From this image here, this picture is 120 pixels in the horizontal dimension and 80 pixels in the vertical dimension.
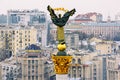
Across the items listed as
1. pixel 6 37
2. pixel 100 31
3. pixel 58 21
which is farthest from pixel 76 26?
pixel 58 21

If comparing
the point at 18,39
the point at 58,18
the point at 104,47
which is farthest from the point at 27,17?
the point at 58,18

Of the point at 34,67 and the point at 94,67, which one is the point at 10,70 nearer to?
the point at 34,67

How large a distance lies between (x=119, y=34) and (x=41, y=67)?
102ft

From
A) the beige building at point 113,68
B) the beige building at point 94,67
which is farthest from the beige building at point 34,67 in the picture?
the beige building at point 113,68

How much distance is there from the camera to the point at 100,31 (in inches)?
2486

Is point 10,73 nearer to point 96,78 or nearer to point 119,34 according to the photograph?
point 96,78

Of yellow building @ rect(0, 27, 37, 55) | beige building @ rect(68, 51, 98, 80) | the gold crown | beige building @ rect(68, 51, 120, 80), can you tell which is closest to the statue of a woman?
the gold crown

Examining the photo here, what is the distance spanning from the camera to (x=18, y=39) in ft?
127

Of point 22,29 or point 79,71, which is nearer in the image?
point 79,71

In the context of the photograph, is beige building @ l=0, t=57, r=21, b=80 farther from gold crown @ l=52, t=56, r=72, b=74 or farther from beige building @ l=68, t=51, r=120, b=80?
gold crown @ l=52, t=56, r=72, b=74

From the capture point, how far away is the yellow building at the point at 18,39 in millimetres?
38344

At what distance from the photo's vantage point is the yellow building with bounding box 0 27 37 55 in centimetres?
3834

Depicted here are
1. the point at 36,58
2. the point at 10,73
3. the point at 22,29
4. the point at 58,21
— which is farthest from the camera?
the point at 22,29

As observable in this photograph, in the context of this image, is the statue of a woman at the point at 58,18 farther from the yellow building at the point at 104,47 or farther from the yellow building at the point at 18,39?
the yellow building at the point at 104,47
